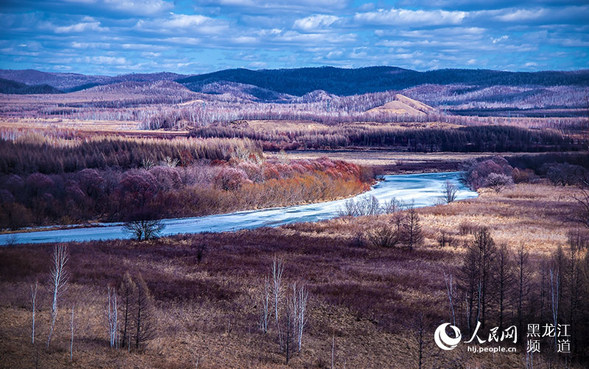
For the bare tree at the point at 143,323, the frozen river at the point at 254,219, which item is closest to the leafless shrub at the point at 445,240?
the frozen river at the point at 254,219

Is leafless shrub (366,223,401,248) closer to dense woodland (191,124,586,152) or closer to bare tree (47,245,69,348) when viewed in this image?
bare tree (47,245,69,348)

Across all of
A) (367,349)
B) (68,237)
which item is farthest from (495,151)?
(367,349)

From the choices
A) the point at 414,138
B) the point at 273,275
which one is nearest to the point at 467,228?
the point at 273,275

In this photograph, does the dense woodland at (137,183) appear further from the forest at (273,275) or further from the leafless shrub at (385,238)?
the leafless shrub at (385,238)

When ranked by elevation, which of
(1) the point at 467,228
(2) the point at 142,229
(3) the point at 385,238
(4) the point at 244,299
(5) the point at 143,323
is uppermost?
(5) the point at 143,323

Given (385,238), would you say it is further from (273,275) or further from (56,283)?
(56,283)

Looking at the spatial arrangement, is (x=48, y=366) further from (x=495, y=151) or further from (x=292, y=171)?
(x=495, y=151)
